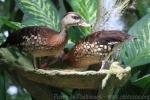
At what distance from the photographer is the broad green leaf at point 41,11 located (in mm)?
1122

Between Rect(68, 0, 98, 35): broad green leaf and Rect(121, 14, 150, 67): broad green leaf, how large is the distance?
0.12m

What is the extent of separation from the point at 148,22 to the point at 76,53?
28 centimetres

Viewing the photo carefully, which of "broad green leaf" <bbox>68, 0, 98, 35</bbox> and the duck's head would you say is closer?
the duck's head

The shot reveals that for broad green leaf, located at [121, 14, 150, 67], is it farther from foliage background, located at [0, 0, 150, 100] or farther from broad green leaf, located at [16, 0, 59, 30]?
broad green leaf, located at [16, 0, 59, 30]

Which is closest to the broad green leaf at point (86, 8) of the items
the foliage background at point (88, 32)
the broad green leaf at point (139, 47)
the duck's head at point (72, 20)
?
the foliage background at point (88, 32)

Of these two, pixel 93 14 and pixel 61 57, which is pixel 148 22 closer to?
pixel 93 14

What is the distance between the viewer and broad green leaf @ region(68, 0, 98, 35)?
3.83 ft

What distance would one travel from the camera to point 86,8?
46.5 inches

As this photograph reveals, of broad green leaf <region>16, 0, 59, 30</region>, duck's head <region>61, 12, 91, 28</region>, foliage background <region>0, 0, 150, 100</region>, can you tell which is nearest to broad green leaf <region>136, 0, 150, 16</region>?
foliage background <region>0, 0, 150, 100</region>

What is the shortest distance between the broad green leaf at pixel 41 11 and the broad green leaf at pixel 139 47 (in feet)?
0.68

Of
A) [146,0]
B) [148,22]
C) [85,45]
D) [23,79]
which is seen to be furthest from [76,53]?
[146,0]

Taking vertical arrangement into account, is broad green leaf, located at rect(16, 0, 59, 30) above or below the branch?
above

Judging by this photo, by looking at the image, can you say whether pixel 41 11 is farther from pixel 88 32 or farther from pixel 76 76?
pixel 76 76

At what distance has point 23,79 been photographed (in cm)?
95
